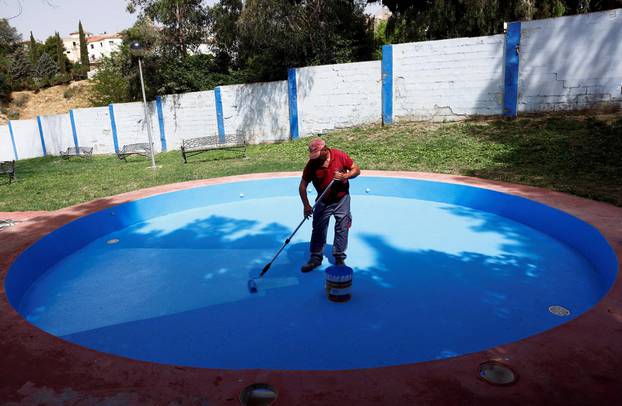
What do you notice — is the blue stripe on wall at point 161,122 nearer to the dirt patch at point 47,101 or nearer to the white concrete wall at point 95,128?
the white concrete wall at point 95,128

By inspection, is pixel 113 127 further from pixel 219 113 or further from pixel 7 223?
pixel 7 223

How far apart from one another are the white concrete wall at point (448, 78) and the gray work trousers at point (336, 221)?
8.66m

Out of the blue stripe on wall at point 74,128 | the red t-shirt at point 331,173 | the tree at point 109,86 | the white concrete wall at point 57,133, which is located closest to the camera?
the red t-shirt at point 331,173

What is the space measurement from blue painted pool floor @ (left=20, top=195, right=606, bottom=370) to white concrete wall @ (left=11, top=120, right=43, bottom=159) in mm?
18485

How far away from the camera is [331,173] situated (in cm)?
490

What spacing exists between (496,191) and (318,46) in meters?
11.0

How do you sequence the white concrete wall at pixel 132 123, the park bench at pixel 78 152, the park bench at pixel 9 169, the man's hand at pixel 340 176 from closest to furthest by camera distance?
the man's hand at pixel 340 176
the park bench at pixel 9 169
the park bench at pixel 78 152
the white concrete wall at pixel 132 123

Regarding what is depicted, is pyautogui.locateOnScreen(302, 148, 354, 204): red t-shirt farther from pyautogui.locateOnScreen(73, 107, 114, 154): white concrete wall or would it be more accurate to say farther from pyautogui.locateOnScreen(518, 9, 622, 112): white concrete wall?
pyautogui.locateOnScreen(73, 107, 114, 154): white concrete wall

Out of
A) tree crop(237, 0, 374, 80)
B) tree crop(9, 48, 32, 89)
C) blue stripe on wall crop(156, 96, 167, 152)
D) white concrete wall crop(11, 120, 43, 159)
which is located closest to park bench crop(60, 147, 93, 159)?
blue stripe on wall crop(156, 96, 167, 152)

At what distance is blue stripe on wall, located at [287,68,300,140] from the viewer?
14.4m

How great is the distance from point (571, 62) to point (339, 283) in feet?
32.6

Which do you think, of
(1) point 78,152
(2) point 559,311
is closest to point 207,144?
(1) point 78,152

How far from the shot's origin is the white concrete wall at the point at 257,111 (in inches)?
587

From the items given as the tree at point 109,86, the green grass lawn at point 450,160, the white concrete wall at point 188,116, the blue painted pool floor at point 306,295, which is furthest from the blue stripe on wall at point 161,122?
the blue painted pool floor at point 306,295
